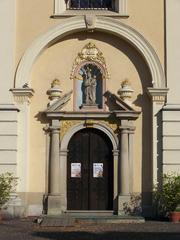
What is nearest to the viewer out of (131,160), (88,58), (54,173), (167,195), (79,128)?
(167,195)

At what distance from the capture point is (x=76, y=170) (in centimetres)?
1969

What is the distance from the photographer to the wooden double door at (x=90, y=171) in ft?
64.2

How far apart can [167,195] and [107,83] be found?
4.16 meters

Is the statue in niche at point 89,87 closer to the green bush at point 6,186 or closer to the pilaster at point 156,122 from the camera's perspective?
the pilaster at point 156,122

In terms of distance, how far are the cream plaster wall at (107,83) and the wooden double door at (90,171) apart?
0.90 metres

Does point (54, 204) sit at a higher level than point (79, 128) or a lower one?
lower

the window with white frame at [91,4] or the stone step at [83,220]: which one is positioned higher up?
the window with white frame at [91,4]

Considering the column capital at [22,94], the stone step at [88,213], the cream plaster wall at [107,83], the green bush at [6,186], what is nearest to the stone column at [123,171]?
the cream plaster wall at [107,83]

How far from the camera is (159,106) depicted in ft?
62.6

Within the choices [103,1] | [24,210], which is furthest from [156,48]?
[24,210]

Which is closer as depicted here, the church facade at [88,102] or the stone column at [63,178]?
the church facade at [88,102]

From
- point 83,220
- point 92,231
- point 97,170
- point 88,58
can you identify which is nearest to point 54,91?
point 88,58

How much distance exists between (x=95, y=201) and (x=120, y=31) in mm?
5481

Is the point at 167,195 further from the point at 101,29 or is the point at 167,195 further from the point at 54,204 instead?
the point at 101,29
